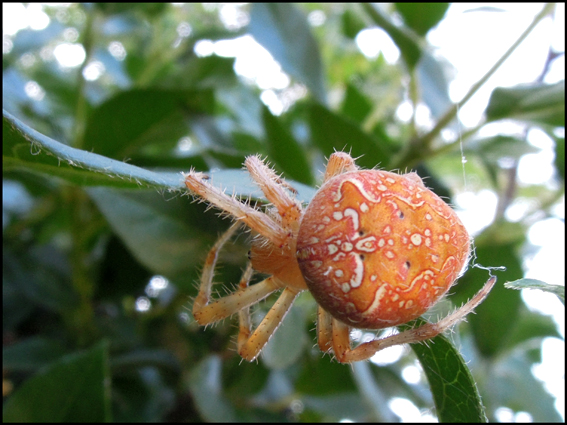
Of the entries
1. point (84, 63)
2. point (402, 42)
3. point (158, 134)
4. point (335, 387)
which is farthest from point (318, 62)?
point (335, 387)

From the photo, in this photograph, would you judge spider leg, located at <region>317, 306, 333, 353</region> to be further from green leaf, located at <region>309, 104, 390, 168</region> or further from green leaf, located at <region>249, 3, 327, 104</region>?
green leaf, located at <region>249, 3, 327, 104</region>

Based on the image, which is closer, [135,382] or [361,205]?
[361,205]

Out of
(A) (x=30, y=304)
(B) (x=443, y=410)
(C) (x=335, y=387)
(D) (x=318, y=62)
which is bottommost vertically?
(A) (x=30, y=304)

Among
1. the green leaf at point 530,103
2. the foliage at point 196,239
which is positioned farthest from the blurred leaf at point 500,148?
the green leaf at point 530,103

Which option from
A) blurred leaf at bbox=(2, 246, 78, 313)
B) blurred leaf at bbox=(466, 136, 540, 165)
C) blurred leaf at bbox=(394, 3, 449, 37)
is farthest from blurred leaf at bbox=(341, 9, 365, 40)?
blurred leaf at bbox=(2, 246, 78, 313)

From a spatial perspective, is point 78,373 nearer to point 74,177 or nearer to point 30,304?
point 74,177

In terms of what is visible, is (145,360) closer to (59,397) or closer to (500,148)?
(59,397)
